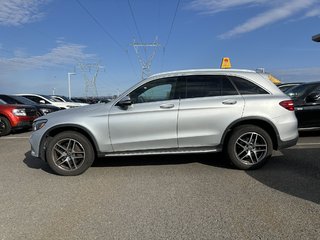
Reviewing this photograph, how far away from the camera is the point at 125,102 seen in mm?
6004

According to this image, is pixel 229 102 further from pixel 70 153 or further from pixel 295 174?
pixel 70 153

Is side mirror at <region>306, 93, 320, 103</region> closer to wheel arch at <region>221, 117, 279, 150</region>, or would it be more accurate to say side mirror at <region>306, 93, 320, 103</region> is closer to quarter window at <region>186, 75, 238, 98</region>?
wheel arch at <region>221, 117, 279, 150</region>

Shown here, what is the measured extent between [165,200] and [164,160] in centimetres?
237

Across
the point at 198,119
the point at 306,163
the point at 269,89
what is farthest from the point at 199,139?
the point at 306,163

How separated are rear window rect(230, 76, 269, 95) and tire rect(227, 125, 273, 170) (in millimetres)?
629

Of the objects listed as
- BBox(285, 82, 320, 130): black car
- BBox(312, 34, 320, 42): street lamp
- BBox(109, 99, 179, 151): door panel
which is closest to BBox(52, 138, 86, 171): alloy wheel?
BBox(109, 99, 179, 151): door panel

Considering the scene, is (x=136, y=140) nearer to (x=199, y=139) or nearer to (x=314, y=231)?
(x=199, y=139)

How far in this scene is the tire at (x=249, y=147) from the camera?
607cm

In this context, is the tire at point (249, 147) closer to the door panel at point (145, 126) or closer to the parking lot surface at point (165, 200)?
the parking lot surface at point (165, 200)

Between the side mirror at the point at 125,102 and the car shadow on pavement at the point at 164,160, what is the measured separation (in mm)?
1326

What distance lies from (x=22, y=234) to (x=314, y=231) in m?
3.09

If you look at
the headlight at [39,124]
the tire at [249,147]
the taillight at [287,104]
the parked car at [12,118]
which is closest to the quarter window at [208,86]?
the tire at [249,147]

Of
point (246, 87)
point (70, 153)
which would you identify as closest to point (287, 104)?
point (246, 87)

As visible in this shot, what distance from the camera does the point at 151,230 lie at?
3.77 meters
